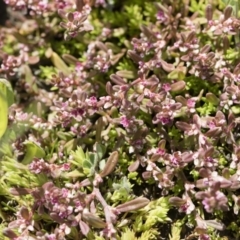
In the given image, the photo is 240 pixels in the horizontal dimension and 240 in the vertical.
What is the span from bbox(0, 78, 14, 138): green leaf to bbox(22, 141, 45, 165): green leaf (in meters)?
0.15

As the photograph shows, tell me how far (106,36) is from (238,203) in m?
1.33

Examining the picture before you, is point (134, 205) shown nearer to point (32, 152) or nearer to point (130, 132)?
point (130, 132)

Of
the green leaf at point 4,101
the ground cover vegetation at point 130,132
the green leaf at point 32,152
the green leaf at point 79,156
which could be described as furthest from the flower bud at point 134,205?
the green leaf at point 4,101

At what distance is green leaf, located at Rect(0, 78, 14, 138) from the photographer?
2959mm

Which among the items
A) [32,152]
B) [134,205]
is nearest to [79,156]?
[32,152]

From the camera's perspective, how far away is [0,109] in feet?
9.78

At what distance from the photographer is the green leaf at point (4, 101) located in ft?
9.71

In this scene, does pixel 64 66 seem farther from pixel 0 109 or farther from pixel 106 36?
pixel 0 109

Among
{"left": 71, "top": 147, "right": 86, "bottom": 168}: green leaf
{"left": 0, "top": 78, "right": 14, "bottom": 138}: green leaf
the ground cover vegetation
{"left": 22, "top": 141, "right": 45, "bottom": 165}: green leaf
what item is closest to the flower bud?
the ground cover vegetation

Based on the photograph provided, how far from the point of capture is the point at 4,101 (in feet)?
9.71

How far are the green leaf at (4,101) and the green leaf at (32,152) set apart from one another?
0.50 feet

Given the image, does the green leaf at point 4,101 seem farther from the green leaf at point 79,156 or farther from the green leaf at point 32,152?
the green leaf at point 79,156

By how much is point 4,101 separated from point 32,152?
1.08 feet

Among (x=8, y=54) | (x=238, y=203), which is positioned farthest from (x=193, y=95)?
(x=8, y=54)
